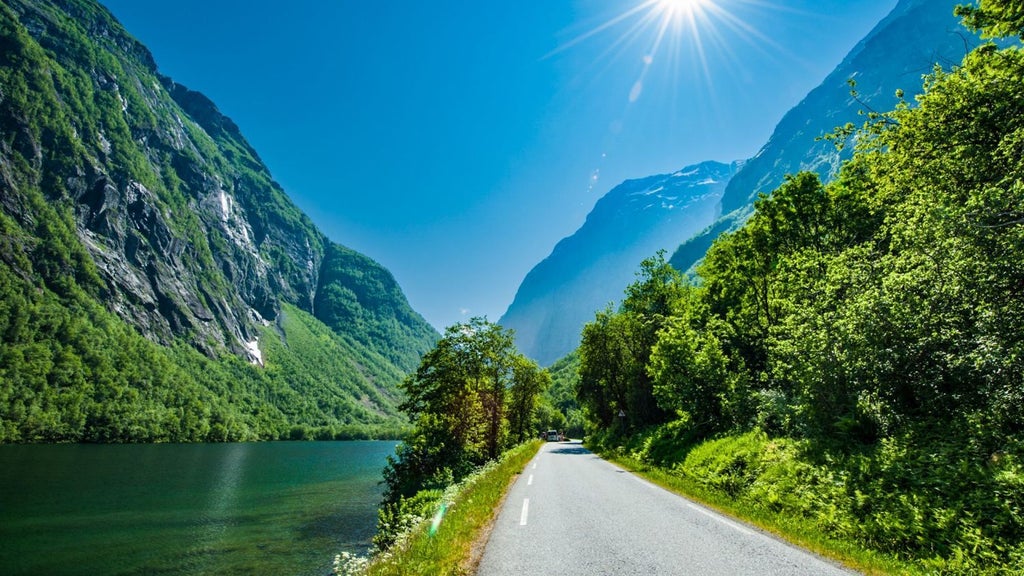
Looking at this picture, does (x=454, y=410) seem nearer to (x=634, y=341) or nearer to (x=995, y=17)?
(x=634, y=341)

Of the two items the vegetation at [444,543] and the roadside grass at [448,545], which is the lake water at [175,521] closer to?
the vegetation at [444,543]

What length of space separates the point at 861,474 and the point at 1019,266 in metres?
5.57

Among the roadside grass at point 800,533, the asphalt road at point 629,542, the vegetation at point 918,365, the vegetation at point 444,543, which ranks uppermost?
the vegetation at point 918,365

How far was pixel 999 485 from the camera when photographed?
7.63 meters

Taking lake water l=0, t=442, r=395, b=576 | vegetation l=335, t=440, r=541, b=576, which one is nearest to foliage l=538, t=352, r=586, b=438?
lake water l=0, t=442, r=395, b=576

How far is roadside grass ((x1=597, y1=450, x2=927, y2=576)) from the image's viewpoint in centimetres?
724

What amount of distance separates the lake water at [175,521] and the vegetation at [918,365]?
20.0 metres

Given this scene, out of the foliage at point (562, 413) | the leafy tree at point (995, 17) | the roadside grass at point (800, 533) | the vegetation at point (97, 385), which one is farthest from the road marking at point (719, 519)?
the vegetation at point (97, 385)

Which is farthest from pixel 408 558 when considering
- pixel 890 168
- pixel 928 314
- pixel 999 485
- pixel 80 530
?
pixel 80 530

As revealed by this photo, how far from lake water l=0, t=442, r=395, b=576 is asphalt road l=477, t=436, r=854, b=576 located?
14518 mm

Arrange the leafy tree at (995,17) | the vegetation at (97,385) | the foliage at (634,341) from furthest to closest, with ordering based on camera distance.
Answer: the vegetation at (97,385), the foliage at (634,341), the leafy tree at (995,17)

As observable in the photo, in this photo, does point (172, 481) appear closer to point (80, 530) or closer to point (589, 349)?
point (80, 530)

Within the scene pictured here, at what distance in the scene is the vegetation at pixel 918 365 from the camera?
8.33 metres

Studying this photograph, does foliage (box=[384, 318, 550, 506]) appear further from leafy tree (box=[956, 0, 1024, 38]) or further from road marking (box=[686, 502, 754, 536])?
leafy tree (box=[956, 0, 1024, 38])
